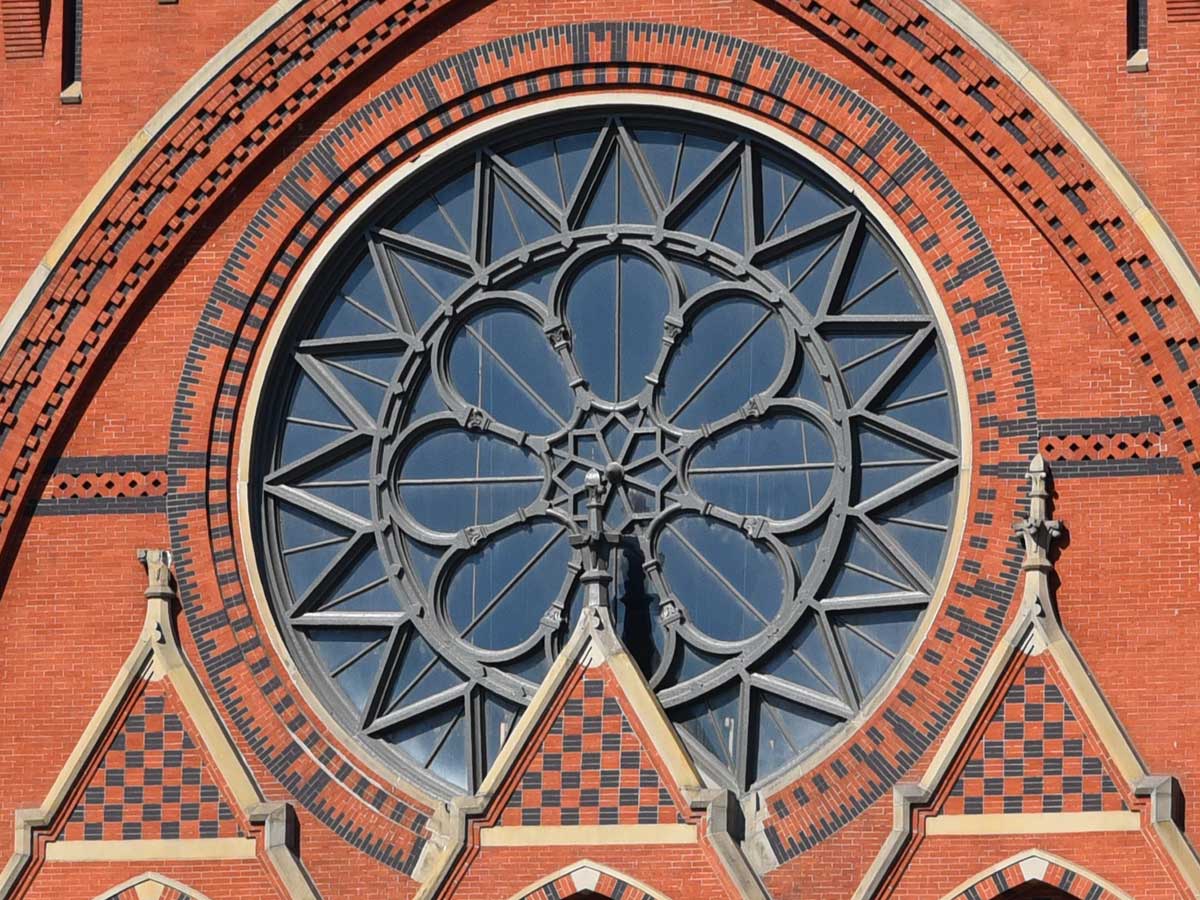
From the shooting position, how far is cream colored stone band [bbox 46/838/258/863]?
88.3 feet

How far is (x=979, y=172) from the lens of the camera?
27578 millimetres

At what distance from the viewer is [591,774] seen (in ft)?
86.9

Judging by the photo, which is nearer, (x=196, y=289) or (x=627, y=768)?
(x=627, y=768)

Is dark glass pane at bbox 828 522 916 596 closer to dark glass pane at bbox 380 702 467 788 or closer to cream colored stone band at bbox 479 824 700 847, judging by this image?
cream colored stone band at bbox 479 824 700 847

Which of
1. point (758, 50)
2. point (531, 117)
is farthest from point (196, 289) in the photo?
point (758, 50)

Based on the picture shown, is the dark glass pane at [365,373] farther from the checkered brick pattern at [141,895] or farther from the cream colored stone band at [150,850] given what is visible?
the checkered brick pattern at [141,895]

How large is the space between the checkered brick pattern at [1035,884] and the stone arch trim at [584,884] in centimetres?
229

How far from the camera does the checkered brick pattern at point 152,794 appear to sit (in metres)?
27.0

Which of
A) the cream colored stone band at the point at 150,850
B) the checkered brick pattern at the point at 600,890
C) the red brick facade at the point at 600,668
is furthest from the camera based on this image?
the cream colored stone band at the point at 150,850

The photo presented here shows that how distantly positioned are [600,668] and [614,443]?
210cm

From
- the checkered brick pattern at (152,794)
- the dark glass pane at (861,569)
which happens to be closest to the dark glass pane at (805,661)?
the dark glass pane at (861,569)

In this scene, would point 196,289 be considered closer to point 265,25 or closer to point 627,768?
point 265,25

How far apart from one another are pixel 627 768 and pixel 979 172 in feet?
16.9

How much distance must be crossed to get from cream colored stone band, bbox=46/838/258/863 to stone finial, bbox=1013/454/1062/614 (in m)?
5.87
